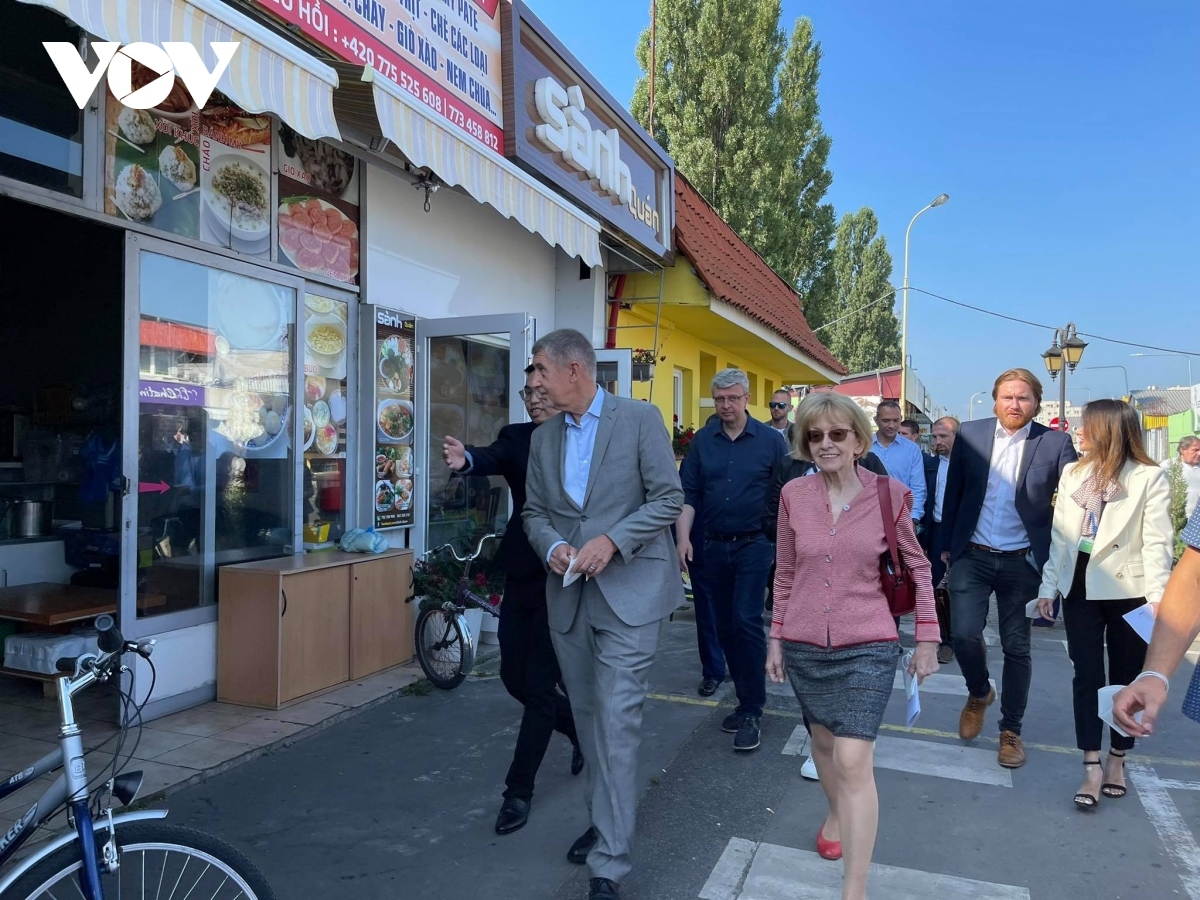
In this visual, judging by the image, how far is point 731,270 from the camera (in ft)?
38.9

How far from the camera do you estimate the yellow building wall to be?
405 inches

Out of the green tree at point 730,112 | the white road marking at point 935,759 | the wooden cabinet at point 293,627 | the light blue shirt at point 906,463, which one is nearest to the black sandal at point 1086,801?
the white road marking at point 935,759

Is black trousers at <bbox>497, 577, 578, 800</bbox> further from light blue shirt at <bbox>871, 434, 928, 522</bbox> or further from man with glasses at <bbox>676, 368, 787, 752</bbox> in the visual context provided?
light blue shirt at <bbox>871, 434, 928, 522</bbox>

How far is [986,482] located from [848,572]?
1.79m

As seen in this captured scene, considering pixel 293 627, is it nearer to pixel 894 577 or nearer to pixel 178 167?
pixel 178 167

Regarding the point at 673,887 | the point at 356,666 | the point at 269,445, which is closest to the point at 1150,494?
the point at 673,887

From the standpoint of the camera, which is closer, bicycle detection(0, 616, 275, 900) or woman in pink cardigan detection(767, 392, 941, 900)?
bicycle detection(0, 616, 275, 900)

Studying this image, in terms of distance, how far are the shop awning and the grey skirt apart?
319 centimetres

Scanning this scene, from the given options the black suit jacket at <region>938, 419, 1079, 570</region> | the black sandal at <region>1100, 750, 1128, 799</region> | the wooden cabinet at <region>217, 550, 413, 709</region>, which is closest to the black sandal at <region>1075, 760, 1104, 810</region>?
the black sandal at <region>1100, 750, 1128, 799</region>

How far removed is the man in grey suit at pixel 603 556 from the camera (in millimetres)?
2938

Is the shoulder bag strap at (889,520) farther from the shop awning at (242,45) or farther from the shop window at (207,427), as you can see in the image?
the shop window at (207,427)

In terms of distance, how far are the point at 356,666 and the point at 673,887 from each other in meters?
3.14

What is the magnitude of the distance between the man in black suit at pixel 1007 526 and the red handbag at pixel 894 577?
1.61 m

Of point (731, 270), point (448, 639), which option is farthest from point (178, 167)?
point (731, 270)
